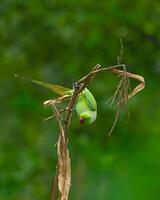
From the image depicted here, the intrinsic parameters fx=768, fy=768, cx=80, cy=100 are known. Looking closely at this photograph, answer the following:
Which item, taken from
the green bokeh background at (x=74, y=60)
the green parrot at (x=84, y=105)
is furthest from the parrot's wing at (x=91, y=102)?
the green bokeh background at (x=74, y=60)

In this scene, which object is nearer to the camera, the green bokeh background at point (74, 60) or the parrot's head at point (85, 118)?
the parrot's head at point (85, 118)

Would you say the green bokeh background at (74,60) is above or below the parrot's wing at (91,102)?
above

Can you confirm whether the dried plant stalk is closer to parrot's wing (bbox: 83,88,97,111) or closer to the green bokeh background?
parrot's wing (bbox: 83,88,97,111)

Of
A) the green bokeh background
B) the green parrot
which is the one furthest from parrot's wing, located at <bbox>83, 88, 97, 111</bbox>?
the green bokeh background

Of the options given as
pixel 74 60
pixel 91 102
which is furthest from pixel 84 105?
pixel 74 60

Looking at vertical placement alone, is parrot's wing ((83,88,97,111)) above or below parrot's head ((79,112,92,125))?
above

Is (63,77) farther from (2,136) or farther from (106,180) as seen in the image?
(106,180)

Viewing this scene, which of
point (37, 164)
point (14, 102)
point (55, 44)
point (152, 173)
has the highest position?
point (55, 44)

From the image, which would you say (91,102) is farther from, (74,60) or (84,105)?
(74,60)

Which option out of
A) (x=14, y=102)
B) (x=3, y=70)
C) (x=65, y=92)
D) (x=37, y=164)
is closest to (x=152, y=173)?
(x=65, y=92)

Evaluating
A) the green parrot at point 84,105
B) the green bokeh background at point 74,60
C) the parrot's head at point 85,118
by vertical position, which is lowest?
the parrot's head at point 85,118

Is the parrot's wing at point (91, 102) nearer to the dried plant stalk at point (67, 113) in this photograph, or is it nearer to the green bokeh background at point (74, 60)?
the dried plant stalk at point (67, 113)
